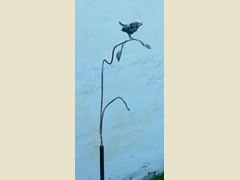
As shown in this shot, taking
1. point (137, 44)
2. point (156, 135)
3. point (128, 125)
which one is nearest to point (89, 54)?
point (137, 44)

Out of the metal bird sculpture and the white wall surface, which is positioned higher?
the metal bird sculpture

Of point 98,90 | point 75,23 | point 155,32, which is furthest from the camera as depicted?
point 155,32

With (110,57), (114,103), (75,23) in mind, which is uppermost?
(75,23)

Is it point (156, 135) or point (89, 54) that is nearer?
point (89, 54)

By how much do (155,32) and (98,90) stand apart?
15.5 inches

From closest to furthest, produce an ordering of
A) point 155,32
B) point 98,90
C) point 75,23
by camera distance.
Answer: point 75,23
point 98,90
point 155,32

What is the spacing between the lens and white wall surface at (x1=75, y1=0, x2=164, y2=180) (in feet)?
6.34

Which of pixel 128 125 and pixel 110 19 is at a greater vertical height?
pixel 110 19

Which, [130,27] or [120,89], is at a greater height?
[130,27]

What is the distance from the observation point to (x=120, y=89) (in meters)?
2.06

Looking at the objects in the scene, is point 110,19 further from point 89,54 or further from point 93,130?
point 93,130

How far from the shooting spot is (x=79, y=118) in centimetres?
195

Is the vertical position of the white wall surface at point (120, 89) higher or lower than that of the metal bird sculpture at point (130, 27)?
lower

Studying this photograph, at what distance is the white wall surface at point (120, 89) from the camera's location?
1.93m
